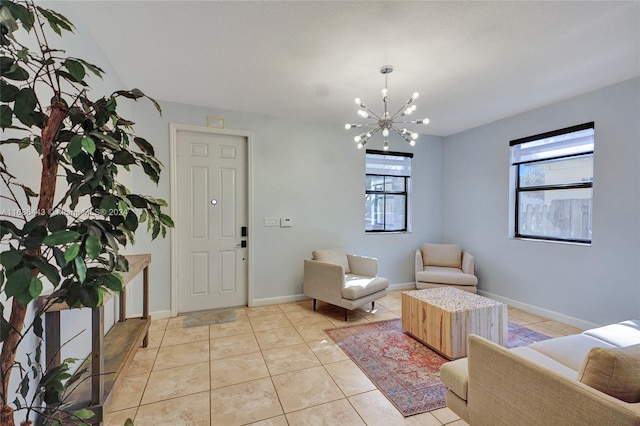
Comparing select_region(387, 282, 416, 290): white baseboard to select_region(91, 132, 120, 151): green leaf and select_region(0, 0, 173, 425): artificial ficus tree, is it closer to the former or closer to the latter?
select_region(0, 0, 173, 425): artificial ficus tree

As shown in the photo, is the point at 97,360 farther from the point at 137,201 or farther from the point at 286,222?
the point at 286,222

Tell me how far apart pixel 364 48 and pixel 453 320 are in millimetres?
2422

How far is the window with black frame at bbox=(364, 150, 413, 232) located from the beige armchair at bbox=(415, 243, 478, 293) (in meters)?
0.61

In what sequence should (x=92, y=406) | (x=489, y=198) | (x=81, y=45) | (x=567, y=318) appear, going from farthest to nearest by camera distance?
(x=489, y=198)
(x=567, y=318)
(x=81, y=45)
(x=92, y=406)

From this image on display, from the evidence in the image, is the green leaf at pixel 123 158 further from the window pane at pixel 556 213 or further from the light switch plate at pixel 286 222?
the window pane at pixel 556 213

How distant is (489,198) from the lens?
4.24m

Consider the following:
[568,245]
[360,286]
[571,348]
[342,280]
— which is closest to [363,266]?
[360,286]

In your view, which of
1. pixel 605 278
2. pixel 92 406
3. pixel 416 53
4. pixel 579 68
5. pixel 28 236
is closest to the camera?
pixel 28 236

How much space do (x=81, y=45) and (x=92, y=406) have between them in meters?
2.33

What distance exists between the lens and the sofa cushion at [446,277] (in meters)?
3.93

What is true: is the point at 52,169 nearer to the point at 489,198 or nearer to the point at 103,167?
the point at 103,167

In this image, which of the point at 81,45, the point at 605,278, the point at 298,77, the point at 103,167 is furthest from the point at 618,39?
the point at 81,45

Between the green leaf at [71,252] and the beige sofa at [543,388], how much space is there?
1.73 meters

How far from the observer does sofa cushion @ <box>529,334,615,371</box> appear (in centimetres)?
177
